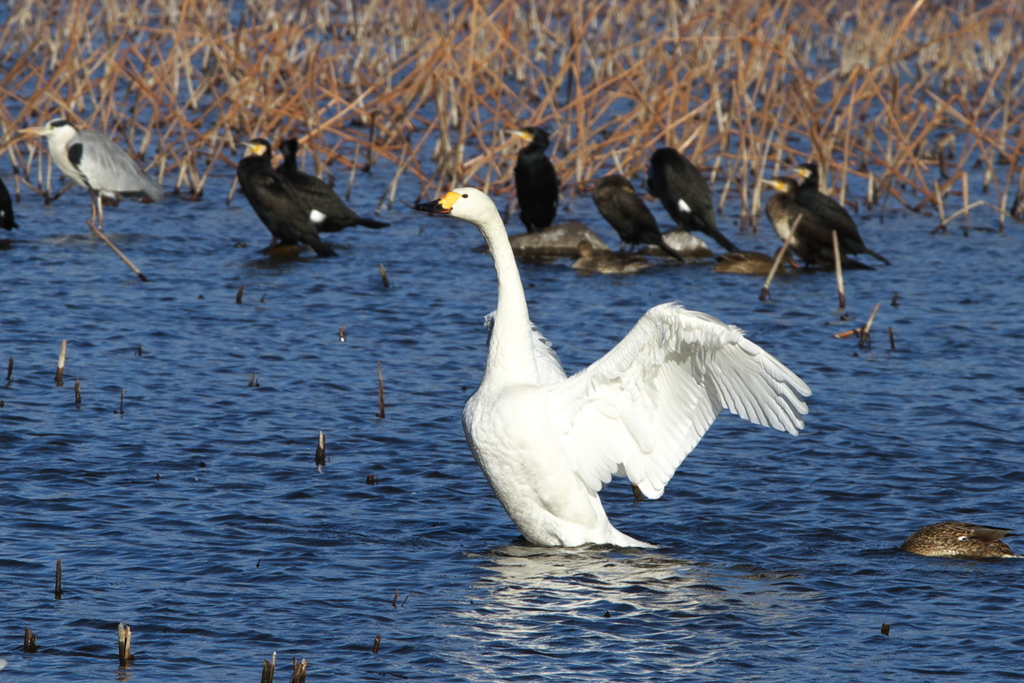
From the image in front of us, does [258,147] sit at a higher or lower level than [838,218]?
higher

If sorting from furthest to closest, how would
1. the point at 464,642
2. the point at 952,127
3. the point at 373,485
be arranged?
the point at 952,127
the point at 373,485
the point at 464,642

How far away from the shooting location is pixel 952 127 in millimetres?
20156

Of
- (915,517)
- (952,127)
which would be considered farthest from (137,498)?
(952,127)

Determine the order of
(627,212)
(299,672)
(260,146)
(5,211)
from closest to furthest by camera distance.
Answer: (299,672)
(5,211)
(627,212)
(260,146)

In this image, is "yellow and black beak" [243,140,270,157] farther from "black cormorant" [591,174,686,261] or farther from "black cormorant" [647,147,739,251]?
"black cormorant" [647,147,739,251]

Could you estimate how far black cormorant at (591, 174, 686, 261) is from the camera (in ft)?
43.2

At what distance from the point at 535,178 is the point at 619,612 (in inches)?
341

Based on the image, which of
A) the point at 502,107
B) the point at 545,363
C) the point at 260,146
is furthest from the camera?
the point at 502,107

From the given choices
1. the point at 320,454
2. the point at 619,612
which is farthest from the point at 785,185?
the point at 619,612

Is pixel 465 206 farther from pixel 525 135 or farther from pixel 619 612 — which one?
pixel 525 135

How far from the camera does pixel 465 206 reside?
20.1 feet

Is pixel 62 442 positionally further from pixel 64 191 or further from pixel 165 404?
pixel 64 191

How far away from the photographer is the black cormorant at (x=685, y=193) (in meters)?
13.6

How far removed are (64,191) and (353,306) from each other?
17.2 feet
